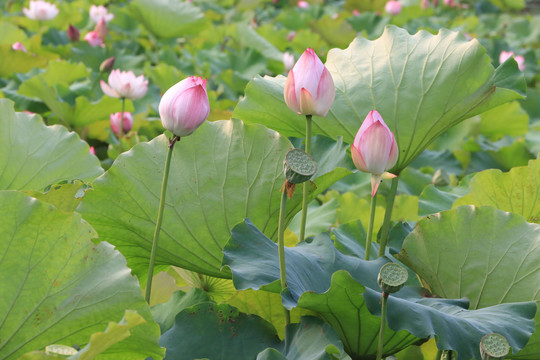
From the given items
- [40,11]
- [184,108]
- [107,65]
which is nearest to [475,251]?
[184,108]

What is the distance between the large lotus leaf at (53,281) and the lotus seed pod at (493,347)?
0.36 m

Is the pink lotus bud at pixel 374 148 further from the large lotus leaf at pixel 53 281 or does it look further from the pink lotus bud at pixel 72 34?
the pink lotus bud at pixel 72 34

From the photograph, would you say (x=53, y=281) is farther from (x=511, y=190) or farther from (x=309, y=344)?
(x=511, y=190)

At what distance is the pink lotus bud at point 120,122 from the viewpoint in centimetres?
189

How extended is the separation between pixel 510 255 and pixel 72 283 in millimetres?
594

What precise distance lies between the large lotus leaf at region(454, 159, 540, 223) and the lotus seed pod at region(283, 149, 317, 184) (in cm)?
49

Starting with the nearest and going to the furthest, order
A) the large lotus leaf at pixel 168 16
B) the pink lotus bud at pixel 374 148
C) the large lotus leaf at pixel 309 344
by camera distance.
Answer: the large lotus leaf at pixel 309 344 → the pink lotus bud at pixel 374 148 → the large lotus leaf at pixel 168 16

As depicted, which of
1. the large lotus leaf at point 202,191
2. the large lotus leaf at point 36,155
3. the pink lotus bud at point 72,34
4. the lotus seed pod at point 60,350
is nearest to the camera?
the lotus seed pod at point 60,350

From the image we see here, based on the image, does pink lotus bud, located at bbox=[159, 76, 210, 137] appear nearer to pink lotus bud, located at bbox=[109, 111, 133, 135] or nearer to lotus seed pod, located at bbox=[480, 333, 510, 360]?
lotus seed pod, located at bbox=[480, 333, 510, 360]

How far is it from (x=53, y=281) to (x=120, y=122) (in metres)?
1.19

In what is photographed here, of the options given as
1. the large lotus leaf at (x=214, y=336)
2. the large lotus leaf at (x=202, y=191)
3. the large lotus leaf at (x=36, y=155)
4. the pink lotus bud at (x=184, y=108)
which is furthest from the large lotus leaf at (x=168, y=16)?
the large lotus leaf at (x=214, y=336)

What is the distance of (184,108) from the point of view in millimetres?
863

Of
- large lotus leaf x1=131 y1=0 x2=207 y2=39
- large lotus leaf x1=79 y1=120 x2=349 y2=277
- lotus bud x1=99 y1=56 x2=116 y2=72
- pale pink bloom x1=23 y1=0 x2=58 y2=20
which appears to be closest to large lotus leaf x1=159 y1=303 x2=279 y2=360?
large lotus leaf x1=79 y1=120 x2=349 y2=277

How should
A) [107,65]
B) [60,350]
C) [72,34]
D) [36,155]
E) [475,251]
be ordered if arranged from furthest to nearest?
[72,34] → [107,65] → [36,155] → [475,251] → [60,350]
